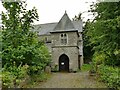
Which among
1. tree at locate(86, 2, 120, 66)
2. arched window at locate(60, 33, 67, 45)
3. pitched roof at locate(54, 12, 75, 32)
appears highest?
pitched roof at locate(54, 12, 75, 32)

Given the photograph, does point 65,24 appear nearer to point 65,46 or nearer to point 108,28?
point 65,46

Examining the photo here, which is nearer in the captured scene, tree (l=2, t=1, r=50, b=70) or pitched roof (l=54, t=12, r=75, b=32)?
tree (l=2, t=1, r=50, b=70)

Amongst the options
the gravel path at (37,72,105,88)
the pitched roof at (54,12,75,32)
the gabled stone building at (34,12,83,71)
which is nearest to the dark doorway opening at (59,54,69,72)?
the gabled stone building at (34,12,83,71)

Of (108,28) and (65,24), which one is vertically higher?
(65,24)

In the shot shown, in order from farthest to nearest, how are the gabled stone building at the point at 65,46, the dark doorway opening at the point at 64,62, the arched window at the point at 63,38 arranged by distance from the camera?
the dark doorway opening at the point at 64,62
the arched window at the point at 63,38
the gabled stone building at the point at 65,46

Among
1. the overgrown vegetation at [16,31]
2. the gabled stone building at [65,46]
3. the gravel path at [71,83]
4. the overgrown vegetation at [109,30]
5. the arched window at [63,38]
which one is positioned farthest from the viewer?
the arched window at [63,38]

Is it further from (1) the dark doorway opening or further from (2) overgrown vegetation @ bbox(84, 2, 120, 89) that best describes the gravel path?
(1) the dark doorway opening

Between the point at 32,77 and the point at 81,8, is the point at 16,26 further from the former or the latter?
the point at 32,77

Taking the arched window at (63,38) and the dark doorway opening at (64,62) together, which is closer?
the arched window at (63,38)

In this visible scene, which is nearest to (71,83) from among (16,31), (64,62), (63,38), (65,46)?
(16,31)

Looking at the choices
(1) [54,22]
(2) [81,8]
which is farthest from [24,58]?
(1) [54,22]

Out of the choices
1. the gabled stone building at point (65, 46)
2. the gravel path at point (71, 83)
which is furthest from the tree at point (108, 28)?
the gabled stone building at point (65, 46)

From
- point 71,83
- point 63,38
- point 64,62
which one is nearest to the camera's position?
point 71,83

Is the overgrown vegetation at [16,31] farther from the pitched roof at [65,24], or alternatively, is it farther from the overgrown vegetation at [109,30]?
the pitched roof at [65,24]
